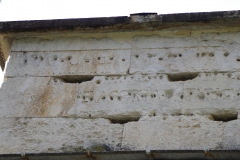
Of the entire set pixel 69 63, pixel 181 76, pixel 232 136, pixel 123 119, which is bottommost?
pixel 232 136

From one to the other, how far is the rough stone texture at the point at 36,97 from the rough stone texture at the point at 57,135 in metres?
0.11

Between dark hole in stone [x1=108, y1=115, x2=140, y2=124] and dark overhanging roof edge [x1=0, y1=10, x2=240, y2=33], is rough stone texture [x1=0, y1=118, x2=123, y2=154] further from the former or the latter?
dark overhanging roof edge [x1=0, y1=10, x2=240, y2=33]

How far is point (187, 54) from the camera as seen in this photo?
332 inches

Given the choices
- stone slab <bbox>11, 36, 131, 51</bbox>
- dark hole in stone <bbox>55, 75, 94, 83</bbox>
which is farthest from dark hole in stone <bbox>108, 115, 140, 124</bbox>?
stone slab <bbox>11, 36, 131, 51</bbox>

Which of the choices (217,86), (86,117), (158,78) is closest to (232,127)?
(217,86)

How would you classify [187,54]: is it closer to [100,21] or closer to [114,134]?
[100,21]

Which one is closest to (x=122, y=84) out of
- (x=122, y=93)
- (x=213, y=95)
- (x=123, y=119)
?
(x=122, y=93)

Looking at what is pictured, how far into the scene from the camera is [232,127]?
300 inches

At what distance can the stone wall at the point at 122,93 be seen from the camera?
7781 mm

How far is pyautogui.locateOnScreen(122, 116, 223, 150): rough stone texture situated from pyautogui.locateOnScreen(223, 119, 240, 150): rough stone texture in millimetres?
53

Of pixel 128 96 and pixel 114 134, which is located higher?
pixel 128 96

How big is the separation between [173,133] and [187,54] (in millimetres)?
1150

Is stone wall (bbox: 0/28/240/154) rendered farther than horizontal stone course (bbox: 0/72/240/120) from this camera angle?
No

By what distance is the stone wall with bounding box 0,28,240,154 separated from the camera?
7.78m
